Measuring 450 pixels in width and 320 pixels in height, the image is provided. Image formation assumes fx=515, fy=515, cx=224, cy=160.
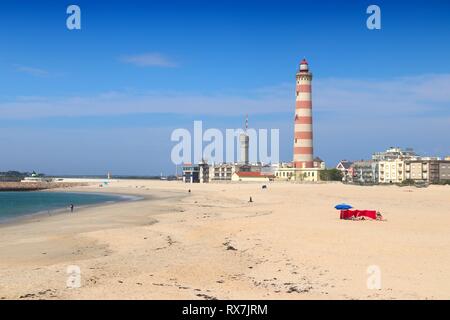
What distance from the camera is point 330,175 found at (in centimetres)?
11488

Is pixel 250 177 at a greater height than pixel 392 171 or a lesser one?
lesser

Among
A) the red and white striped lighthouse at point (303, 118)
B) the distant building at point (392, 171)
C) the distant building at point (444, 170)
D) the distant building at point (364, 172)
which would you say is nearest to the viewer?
the red and white striped lighthouse at point (303, 118)

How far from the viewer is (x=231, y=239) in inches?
881

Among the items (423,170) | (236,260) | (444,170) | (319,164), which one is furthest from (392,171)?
(236,260)

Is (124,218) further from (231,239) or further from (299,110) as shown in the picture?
(299,110)

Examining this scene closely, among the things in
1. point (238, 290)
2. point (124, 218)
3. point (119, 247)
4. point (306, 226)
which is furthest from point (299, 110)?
point (238, 290)

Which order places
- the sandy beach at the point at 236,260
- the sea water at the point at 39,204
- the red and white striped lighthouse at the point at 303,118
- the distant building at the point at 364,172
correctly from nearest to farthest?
1. the sandy beach at the point at 236,260
2. the sea water at the point at 39,204
3. the red and white striped lighthouse at the point at 303,118
4. the distant building at the point at 364,172

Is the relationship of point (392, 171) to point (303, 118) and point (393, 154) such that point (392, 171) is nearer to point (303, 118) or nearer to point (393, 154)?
point (393, 154)

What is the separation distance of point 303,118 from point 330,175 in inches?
1027

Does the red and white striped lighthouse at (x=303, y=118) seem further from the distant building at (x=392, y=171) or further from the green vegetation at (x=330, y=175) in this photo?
the distant building at (x=392, y=171)

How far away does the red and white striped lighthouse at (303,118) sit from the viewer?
305ft

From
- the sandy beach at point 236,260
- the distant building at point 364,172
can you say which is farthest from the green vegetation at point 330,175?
the sandy beach at point 236,260

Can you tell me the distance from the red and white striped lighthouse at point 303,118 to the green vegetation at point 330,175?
1511 cm
